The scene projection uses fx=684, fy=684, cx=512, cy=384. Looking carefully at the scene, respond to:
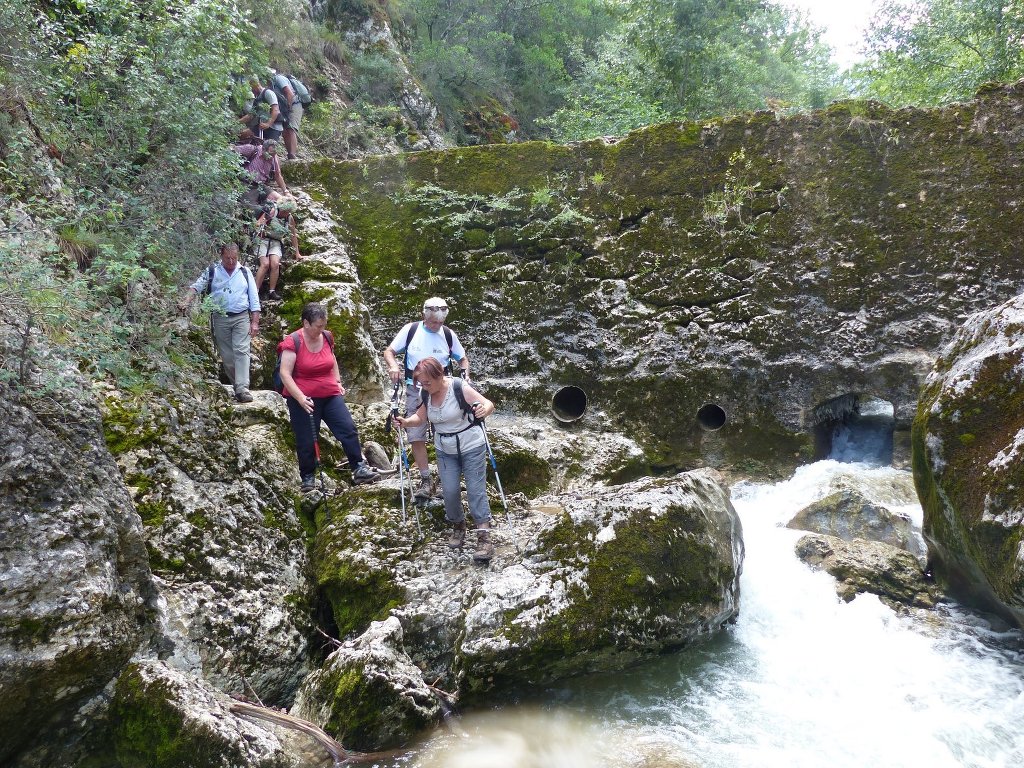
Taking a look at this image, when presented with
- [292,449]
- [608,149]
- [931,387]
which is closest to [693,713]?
[931,387]

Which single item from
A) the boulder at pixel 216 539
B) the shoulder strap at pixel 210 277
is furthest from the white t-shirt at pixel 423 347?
the shoulder strap at pixel 210 277

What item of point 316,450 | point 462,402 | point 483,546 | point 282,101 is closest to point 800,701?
point 483,546

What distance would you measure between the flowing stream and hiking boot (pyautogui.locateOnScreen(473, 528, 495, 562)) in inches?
43.8

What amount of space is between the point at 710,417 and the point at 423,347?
507 cm

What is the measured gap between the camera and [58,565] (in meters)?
3.81

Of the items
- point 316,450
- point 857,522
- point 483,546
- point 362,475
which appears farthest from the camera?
point 857,522

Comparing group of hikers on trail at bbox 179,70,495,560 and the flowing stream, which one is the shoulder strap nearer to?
group of hikers on trail at bbox 179,70,495,560

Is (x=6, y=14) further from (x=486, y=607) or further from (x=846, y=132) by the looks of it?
(x=846, y=132)

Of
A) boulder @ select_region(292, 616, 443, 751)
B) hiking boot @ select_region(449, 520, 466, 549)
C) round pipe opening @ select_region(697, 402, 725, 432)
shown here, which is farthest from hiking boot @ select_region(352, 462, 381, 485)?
round pipe opening @ select_region(697, 402, 725, 432)

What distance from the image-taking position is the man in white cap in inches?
237

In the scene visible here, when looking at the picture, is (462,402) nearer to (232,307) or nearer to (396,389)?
(396,389)

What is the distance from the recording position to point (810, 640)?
580 centimetres

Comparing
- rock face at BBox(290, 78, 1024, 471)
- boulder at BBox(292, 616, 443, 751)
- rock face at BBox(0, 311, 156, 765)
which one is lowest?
boulder at BBox(292, 616, 443, 751)

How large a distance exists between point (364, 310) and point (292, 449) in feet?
9.68
